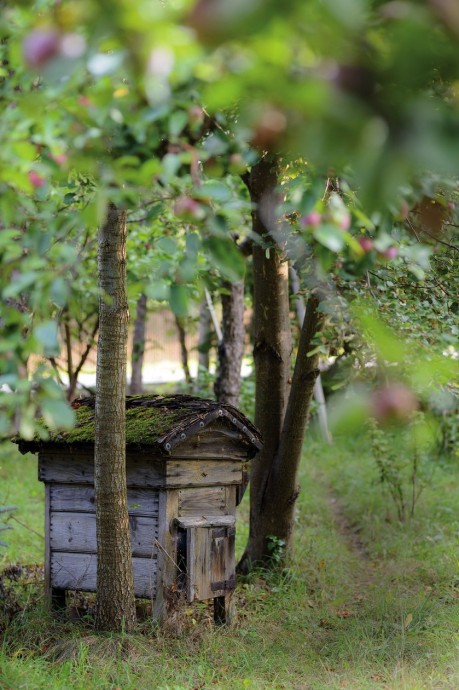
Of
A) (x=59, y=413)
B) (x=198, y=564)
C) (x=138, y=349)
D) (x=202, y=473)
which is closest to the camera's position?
(x=59, y=413)

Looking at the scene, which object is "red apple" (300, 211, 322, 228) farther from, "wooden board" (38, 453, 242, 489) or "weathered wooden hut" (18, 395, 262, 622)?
"wooden board" (38, 453, 242, 489)

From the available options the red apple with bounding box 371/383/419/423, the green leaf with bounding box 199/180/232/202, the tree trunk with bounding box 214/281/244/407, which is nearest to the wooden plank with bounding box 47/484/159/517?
the red apple with bounding box 371/383/419/423

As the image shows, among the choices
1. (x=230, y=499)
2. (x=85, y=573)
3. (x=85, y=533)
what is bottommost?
(x=85, y=573)

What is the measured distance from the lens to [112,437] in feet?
15.5

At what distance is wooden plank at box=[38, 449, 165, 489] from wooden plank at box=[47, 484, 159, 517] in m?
0.05

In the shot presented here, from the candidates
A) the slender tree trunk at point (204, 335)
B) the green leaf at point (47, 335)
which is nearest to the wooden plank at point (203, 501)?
the green leaf at point (47, 335)

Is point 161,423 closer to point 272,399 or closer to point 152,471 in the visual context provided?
point 152,471

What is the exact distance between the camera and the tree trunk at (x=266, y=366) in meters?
6.65

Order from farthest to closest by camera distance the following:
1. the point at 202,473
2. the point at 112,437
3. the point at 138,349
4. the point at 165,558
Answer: the point at 138,349, the point at 202,473, the point at 165,558, the point at 112,437

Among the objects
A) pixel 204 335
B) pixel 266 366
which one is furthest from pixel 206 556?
pixel 204 335

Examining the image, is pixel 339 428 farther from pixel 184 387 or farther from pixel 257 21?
pixel 184 387

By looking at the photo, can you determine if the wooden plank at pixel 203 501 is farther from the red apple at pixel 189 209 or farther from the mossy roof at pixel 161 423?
the red apple at pixel 189 209

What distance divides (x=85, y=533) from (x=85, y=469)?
0.41 metres

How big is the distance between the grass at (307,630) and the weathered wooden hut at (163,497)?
0.28 metres
